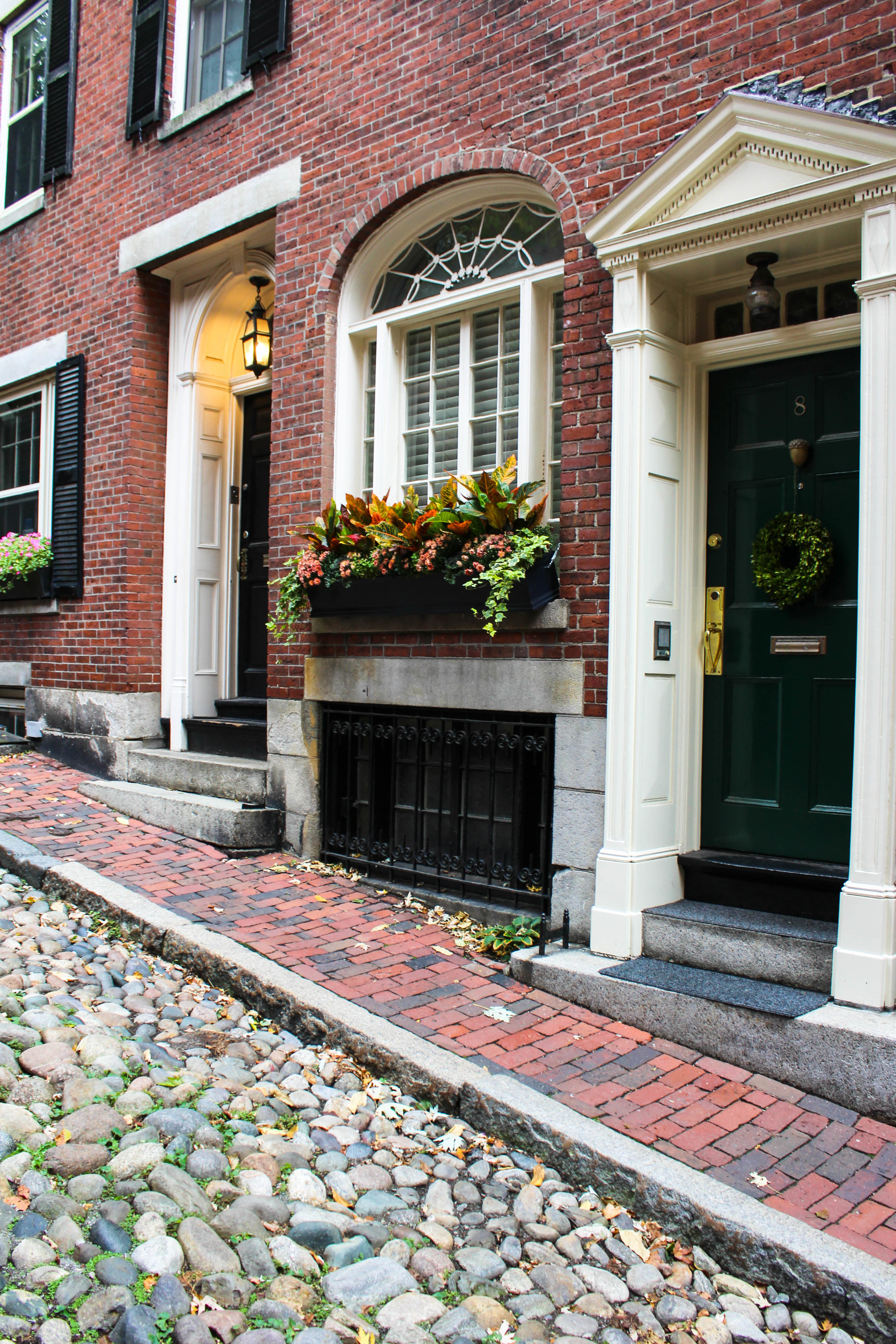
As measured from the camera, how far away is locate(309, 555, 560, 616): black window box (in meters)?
4.83

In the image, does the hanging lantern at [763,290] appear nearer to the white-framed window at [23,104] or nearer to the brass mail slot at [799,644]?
the brass mail slot at [799,644]

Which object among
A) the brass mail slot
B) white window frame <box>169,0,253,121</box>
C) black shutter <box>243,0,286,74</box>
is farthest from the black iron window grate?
white window frame <box>169,0,253,121</box>

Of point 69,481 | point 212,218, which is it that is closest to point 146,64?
point 212,218

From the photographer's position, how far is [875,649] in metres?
3.72

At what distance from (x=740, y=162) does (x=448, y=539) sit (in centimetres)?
215

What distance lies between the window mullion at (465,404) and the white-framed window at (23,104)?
598 centimetres

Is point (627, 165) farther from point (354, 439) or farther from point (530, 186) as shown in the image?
point (354, 439)

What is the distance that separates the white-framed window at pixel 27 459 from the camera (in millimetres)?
9281

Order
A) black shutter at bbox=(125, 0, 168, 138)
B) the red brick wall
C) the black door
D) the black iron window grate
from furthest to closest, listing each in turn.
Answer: the black door → black shutter at bbox=(125, 0, 168, 138) → the black iron window grate → the red brick wall

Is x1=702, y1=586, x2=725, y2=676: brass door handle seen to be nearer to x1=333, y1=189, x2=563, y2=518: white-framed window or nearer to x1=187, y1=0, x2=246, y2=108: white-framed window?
x1=333, y1=189, x2=563, y2=518: white-framed window

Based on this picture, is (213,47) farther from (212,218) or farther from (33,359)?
(33,359)

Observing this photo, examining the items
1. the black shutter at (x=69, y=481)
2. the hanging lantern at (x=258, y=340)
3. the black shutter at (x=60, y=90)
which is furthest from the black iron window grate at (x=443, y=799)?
the black shutter at (x=60, y=90)

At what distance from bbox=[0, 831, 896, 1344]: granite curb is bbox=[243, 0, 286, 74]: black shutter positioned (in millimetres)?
5750

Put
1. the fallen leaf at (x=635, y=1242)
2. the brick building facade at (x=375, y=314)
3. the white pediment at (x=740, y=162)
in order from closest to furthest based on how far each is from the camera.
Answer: the fallen leaf at (x=635, y=1242) → the white pediment at (x=740, y=162) → the brick building facade at (x=375, y=314)
